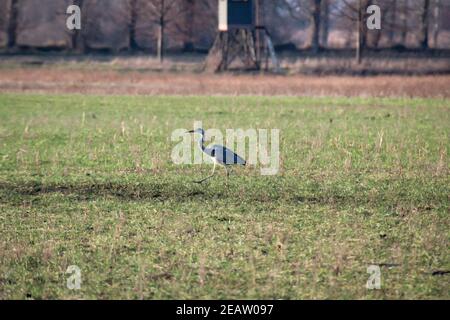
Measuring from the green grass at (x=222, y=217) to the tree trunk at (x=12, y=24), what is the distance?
38166 mm

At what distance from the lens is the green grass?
7941mm

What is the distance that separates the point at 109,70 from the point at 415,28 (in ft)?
128

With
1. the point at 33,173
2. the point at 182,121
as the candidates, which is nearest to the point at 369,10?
the point at 182,121

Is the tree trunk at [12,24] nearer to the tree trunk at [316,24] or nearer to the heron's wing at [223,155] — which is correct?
the tree trunk at [316,24]

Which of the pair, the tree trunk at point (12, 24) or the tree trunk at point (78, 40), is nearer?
the tree trunk at point (78, 40)

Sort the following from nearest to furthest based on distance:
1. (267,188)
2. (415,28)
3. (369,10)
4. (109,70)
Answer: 1. (267,188)
2. (109,70)
3. (369,10)
4. (415,28)

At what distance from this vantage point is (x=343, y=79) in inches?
1425

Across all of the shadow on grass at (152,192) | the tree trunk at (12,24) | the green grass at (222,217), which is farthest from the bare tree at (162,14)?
the shadow on grass at (152,192)

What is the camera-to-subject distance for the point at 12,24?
191ft

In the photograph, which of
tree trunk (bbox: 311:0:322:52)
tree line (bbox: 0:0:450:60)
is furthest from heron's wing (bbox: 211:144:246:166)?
tree trunk (bbox: 311:0:322:52)

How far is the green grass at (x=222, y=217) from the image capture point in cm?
794

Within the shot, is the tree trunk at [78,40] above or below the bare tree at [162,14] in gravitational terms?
below

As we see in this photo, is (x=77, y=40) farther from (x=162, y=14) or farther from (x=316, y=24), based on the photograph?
(x=316, y=24)

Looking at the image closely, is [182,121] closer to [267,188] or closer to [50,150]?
[50,150]
